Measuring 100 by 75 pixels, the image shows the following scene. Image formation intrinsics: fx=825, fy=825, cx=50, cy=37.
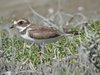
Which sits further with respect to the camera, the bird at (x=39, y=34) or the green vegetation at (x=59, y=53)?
the bird at (x=39, y=34)

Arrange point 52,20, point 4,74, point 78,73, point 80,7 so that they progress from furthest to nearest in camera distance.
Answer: point 80,7 → point 52,20 → point 4,74 → point 78,73

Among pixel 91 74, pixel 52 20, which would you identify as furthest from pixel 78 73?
pixel 52 20

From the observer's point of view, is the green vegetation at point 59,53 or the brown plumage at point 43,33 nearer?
the green vegetation at point 59,53

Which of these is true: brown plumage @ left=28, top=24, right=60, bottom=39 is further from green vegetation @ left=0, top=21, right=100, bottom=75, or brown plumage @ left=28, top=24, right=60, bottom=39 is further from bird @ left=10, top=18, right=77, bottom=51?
green vegetation @ left=0, top=21, right=100, bottom=75

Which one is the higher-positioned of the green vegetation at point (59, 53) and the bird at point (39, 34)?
the bird at point (39, 34)

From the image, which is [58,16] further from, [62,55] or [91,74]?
[91,74]

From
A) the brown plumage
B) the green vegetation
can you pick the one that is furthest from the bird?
the green vegetation

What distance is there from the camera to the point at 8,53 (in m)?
10.5

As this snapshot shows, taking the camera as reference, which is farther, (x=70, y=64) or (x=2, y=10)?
(x=2, y=10)

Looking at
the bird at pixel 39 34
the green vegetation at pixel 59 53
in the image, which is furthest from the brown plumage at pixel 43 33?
the green vegetation at pixel 59 53

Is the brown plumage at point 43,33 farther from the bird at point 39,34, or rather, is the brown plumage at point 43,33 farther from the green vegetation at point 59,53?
the green vegetation at point 59,53

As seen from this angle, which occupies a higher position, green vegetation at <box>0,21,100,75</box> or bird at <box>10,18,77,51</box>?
bird at <box>10,18,77,51</box>

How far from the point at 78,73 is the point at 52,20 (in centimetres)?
331

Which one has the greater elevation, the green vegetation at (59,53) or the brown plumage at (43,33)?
the brown plumage at (43,33)
